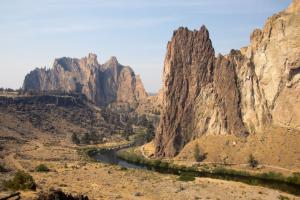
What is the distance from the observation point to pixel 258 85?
116 meters

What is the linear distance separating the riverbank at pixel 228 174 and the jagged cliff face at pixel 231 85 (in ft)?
35.5

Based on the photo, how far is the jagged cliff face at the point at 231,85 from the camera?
107 meters

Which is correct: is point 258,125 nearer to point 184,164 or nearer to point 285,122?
point 285,122

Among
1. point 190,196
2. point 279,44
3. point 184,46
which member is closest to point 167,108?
point 184,46

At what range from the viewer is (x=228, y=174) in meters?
94.3

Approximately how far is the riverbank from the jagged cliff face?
35.5 feet

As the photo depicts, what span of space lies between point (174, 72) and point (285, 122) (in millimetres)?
38806

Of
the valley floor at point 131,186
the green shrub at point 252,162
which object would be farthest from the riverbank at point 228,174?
the valley floor at point 131,186

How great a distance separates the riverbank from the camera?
80988mm

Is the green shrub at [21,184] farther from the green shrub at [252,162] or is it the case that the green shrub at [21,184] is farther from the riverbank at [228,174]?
the green shrub at [252,162]

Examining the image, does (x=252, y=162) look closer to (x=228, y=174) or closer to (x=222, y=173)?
(x=228, y=174)

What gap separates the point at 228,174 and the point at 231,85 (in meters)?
33.2

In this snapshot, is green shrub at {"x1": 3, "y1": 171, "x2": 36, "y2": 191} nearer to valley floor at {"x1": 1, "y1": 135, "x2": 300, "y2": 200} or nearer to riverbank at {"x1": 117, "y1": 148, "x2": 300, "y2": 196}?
valley floor at {"x1": 1, "y1": 135, "x2": 300, "y2": 200}

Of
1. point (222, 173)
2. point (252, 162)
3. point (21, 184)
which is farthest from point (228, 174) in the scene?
point (21, 184)
